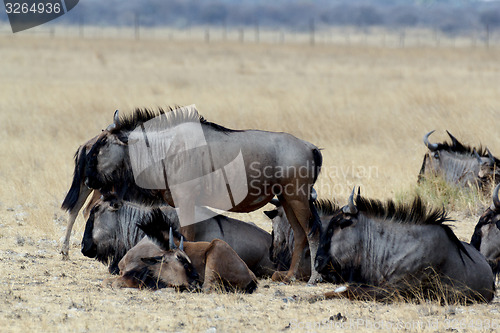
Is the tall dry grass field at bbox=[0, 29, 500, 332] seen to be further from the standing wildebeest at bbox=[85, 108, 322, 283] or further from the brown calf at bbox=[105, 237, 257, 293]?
the standing wildebeest at bbox=[85, 108, 322, 283]

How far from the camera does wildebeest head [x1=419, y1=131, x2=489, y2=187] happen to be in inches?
419

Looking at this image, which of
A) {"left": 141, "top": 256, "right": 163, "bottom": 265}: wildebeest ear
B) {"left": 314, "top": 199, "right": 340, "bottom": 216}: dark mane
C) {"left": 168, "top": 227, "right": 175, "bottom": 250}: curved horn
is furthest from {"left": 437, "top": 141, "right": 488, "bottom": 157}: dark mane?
{"left": 141, "top": 256, "right": 163, "bottom": 265}: wildebeest ear

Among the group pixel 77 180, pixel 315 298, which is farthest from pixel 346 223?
pixel 77 180

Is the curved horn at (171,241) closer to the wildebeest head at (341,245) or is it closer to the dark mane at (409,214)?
the wildebeest head at (341,245)

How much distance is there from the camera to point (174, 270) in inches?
254

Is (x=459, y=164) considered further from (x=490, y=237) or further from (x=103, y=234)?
(x=103, y=234)

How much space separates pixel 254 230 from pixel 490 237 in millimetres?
2341

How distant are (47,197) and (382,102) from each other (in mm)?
11105

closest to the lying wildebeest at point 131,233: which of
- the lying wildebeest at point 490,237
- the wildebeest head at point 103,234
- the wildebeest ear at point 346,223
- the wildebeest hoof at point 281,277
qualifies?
the wildebeest head at point 103,234

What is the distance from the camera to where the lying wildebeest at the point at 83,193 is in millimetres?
7773

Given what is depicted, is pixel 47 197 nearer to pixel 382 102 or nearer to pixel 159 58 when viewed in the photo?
pixel 382 102

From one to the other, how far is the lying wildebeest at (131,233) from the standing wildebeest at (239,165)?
0.17 meters

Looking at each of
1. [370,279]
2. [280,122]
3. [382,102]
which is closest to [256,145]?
[370,279]

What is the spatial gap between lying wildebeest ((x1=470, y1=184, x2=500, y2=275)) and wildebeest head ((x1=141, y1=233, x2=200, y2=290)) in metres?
2.85
